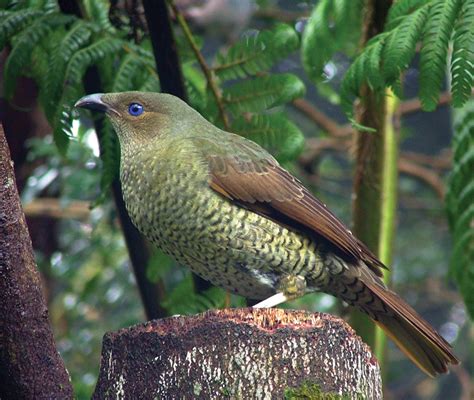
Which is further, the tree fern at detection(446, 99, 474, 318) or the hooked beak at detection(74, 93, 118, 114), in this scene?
the tree fern at detection(446, 99, 474, 318)

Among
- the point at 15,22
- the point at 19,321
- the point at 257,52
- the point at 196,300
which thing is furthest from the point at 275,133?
the point at 19,321

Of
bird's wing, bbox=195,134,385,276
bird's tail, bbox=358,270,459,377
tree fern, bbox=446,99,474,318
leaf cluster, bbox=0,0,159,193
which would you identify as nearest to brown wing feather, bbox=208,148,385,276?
bird's wing, bbox=195,134,385,276

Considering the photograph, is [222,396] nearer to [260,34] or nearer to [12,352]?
[12,352]

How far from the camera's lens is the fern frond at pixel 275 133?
4449 millimetres

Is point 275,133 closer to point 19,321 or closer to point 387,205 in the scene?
point 387,205

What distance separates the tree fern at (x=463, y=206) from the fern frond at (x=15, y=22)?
215 centimetres

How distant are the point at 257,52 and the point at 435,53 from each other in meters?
1.13

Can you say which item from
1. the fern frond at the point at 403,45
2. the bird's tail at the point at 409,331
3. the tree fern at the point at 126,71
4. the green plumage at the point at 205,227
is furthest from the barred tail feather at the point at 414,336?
→ the tree fern at the point at 126,71

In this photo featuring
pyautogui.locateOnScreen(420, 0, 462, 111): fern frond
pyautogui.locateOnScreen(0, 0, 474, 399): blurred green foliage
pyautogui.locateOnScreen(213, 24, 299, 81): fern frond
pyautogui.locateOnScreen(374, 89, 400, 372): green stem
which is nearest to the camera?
pyautogui.locateOnScreen(420, 0, 462, 111): fern frond

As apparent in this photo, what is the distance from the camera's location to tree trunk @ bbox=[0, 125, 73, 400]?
112 inches

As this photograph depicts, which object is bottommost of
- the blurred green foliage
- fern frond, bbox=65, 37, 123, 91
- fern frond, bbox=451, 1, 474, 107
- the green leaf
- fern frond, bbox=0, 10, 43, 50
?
the blurred green foliage

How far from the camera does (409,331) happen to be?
3992 millimetres

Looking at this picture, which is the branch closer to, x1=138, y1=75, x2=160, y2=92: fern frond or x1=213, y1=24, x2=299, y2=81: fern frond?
x1=138, y1=75, x2=160, y2=92: fern frond

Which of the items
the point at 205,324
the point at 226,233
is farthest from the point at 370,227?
the point at 205,324
